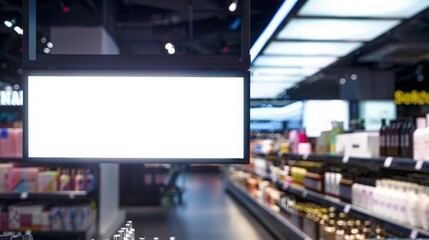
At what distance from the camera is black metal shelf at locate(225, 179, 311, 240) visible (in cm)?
699

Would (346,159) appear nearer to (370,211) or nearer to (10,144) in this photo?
(370,211)

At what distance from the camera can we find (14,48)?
11266 mm

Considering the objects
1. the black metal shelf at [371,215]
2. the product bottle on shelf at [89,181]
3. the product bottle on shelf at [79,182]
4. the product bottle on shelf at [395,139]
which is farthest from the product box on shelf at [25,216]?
the product bottle on shelf at [395,139]

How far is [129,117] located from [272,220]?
6.41 meters

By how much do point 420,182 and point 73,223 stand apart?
3.76 metres

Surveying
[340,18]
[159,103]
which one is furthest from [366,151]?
[159,103]

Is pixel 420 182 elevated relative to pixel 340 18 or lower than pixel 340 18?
lower

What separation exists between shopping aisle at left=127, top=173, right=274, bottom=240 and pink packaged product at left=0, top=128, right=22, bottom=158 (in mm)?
3019

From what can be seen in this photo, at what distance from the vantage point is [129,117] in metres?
2.70

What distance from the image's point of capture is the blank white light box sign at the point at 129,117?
2.68 metres

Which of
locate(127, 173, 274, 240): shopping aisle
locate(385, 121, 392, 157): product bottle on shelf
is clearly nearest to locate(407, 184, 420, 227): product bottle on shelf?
locate(385, 121, 392, 157): product bottle on shelf

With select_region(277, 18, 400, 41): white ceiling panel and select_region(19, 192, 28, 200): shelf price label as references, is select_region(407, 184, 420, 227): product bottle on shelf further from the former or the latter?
select_region(19, 192, 28, 200): shelf price label

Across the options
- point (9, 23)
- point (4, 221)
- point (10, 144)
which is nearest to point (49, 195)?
point (4, 221)

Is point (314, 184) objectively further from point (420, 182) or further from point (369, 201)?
point (420, 182)
